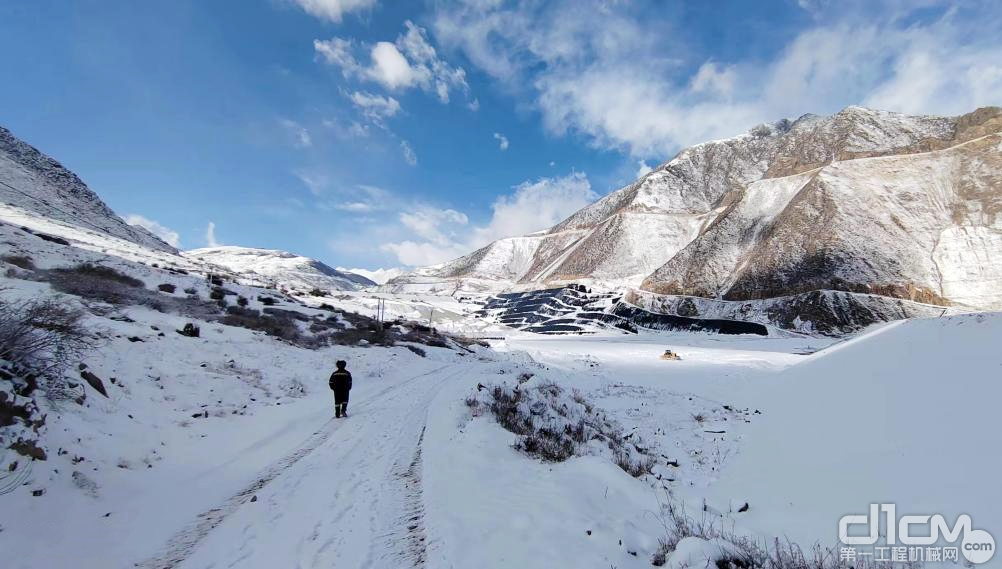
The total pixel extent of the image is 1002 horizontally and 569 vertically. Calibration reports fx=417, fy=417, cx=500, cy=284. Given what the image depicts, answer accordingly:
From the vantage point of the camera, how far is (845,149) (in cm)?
9019

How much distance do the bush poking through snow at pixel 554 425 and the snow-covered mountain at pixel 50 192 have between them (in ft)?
242

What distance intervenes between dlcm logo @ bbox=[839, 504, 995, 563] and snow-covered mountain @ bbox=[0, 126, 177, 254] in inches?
3211

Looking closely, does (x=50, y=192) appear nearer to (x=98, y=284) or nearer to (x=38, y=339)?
(x=98, y=284)

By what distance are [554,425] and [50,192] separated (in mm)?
98658

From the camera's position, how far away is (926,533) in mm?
4383

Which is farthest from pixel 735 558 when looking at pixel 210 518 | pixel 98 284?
pixel 98 284

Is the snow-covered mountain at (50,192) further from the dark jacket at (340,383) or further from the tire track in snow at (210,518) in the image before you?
the tire track in snow at (210,518)

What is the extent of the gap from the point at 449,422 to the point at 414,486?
12.7ft

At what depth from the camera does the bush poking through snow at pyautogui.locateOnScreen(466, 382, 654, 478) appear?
7.79 metres

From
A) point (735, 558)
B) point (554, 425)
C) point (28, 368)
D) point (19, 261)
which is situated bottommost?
point (554, 425)

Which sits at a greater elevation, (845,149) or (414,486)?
(845,149)

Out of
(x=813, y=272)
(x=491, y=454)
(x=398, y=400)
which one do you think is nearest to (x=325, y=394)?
(x=398, y=400)

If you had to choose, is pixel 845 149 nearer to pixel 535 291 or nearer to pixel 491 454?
pixel 535 291

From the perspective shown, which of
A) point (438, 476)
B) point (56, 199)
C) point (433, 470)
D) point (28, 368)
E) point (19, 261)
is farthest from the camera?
point (56, 199)
